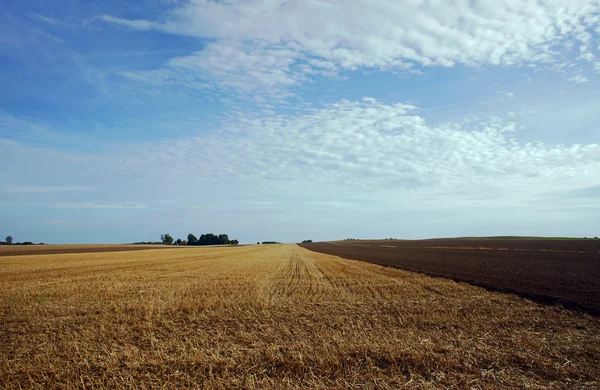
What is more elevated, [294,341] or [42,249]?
[42,249]

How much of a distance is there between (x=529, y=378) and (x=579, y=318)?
20.8 feet

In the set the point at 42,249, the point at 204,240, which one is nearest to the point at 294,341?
the point at 42,249

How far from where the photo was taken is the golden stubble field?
6.43m

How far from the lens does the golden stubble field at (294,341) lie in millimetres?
6430

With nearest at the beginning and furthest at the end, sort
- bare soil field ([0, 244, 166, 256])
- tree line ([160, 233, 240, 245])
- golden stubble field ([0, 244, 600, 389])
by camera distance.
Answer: golden stubble field ([0, 244, 600, 389]), bare soil field ([0, 244, 166, 256]), tree line ([160, 233, 240, 245])

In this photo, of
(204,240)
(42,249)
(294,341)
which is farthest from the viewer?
(204,240)

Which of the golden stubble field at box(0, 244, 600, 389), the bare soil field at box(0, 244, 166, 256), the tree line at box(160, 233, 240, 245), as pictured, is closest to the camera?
the golden stubble field at box(0, 244, 600, 389)

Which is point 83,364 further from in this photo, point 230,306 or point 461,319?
point 461,319

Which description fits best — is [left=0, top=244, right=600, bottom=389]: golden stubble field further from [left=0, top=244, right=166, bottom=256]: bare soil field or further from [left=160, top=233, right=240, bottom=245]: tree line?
[left=160, top=233, right=240, bottom=245]: tree line

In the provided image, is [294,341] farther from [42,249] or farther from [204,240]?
[204,240]

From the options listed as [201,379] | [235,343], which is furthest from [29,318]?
[201,379]

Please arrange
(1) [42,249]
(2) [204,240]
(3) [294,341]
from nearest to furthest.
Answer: (3) [294,341]
(1) [42,249]
(2) [204,240]

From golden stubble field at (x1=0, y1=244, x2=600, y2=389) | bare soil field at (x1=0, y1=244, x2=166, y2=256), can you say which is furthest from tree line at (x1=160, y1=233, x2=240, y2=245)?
golden stubble field at (x1=0, y1=244, x2=600, y2=389)

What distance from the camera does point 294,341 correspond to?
27.8ft
